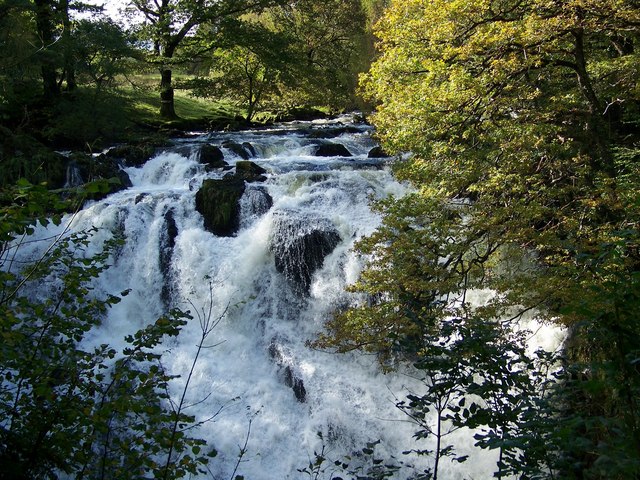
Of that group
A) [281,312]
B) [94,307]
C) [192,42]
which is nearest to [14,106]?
[192,42]

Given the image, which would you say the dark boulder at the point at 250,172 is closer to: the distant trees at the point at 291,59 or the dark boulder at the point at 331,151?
the dark boulder at the point at 331,151

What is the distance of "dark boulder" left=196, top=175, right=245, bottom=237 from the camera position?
10836 millimetres

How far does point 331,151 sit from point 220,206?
17.5 ft

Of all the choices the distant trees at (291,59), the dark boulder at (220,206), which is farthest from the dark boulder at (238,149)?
the distant trees at (291,59)

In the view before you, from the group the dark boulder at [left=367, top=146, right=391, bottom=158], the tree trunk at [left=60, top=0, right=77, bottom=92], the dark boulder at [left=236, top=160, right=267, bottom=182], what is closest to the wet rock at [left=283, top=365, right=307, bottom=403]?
the dark boulder at [left=236, top=160, right=267, bottom=182]

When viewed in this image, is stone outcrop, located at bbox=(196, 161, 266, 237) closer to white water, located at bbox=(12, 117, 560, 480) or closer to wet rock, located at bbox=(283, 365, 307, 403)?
white water, located at bbox=(12, 117, 560, 480)

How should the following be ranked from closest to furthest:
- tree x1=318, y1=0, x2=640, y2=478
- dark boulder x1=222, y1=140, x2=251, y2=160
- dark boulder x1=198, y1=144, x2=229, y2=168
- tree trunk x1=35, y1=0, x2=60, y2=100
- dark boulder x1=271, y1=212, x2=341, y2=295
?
1. tree x1=318, y1=0, x2=640, y2=478
2. dark boulder x1=271, y1=212, x2=341, y2=295
3. dark boulder x1=198, y1=144, x2=229, y2=168
4. dark boulder x1=222, y1=140, x2=251, y2=160
5. tree trunk x1=35, y1=0, x2=60, y2=100

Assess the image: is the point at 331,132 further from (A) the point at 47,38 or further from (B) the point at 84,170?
(A) the point at 47,38

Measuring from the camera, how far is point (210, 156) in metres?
14.2

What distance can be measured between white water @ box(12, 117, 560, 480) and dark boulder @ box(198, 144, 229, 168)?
0.75 meters

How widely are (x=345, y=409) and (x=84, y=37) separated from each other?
13.8 meters

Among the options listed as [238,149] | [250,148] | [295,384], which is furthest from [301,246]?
[250,148]

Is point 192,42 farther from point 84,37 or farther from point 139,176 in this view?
point 139,176

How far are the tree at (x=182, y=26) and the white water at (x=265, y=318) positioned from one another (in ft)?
30.8
